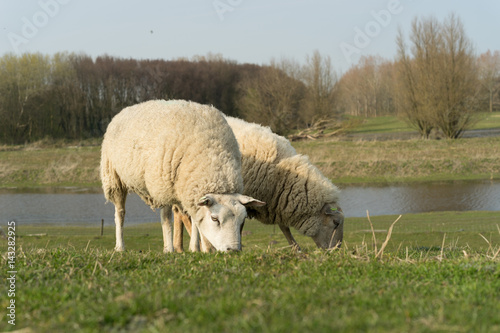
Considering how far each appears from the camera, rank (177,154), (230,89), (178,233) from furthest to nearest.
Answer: (230,89) → (178,233) → (177,154)

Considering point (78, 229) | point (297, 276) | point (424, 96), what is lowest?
point (78, 229)

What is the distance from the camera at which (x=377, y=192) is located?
95.8ft

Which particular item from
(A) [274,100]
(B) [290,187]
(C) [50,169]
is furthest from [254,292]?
(A) [274,100]

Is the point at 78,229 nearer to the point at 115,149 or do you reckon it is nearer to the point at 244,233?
the point at 244,233

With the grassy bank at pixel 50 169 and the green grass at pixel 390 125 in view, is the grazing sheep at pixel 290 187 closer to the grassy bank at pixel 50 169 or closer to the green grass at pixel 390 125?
the grassy bank at pixel 50 169

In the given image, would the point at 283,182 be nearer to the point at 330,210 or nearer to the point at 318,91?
the point at 330,210

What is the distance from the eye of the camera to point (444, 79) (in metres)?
44.1

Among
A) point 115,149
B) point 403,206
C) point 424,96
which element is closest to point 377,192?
point 403,206

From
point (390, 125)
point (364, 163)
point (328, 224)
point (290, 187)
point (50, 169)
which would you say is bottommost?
point (50, 169)

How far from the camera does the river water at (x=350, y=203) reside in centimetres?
2414

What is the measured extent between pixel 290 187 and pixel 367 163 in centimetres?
2520

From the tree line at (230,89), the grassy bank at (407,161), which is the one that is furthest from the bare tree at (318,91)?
the grassy bank at (407,161)

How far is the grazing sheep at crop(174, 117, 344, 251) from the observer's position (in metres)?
10.5

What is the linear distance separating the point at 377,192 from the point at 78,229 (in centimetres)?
1642
